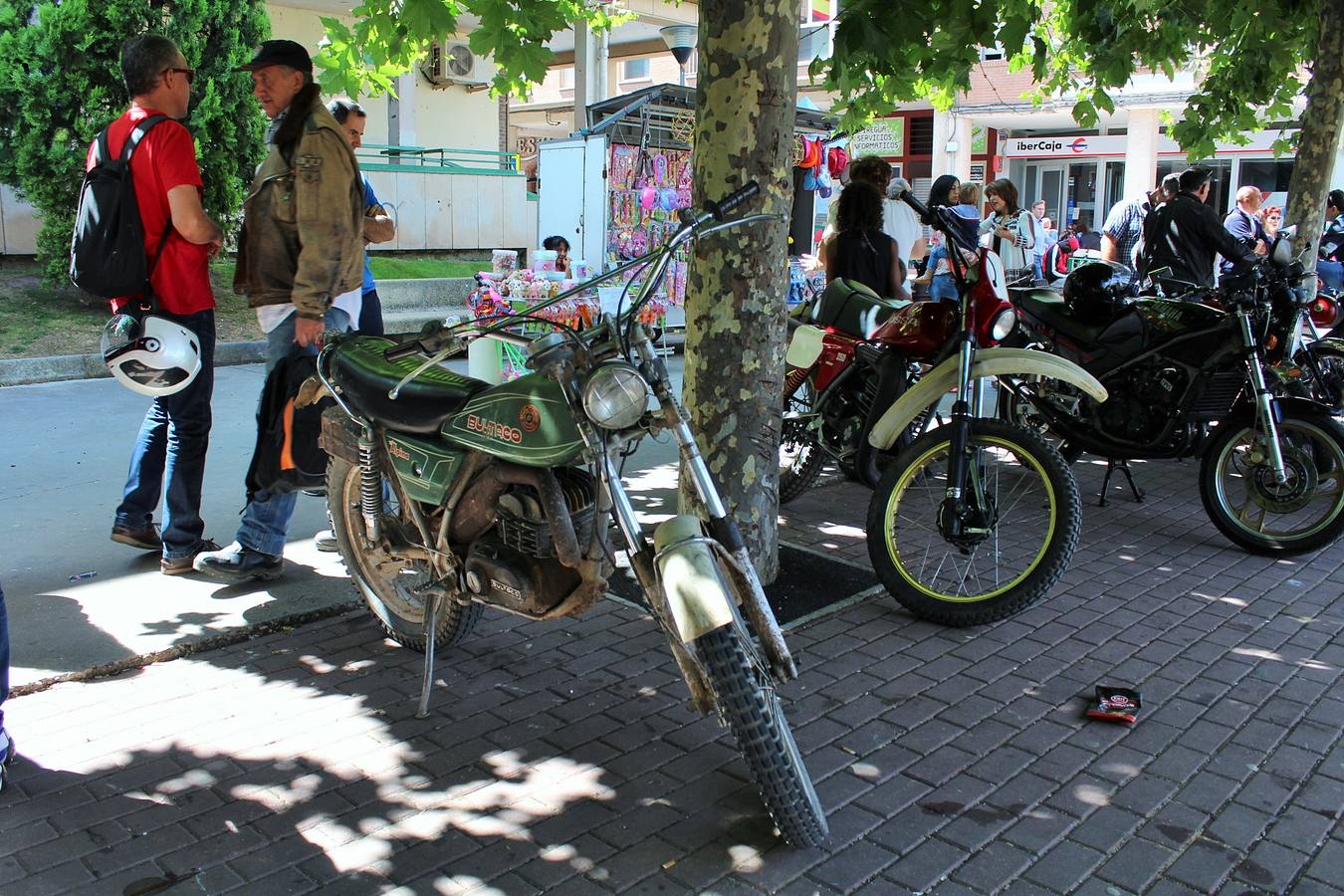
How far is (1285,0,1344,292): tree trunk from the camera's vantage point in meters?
8.29

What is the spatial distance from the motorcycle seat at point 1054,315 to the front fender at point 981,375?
131cm

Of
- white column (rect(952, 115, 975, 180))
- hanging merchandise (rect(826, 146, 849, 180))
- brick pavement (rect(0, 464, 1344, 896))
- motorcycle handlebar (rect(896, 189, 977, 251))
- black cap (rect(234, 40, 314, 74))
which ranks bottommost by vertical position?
brick pavement (rect(0, 464, 1344, 896))

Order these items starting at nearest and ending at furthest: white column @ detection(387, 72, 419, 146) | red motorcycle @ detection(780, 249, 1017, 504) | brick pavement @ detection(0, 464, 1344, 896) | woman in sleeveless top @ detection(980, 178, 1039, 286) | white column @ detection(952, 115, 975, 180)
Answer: brick pavement @ detection(0, 464, 1344, 896) → red motorcycle @ detection(780, 249, 1017, 504) → woman in sleeveless top @ detection(980, 178, 1039, 286) → white column @ detection(387, 72, 419, 146) → white column @ detection(952, 115, 975, 180)

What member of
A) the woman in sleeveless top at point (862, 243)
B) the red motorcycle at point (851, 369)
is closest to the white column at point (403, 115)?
the woman in sleeveless top at point (862, 243)

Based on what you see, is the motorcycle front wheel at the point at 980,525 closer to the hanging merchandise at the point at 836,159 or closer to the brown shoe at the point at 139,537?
the brown shoe at the point at 139,537

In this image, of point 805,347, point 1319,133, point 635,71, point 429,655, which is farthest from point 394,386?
point 635,71

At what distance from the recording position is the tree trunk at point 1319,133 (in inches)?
326

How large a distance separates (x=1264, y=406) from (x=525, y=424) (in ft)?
12.7

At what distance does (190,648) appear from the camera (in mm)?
4254

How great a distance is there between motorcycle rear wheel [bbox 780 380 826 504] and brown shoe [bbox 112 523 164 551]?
3.02 metres

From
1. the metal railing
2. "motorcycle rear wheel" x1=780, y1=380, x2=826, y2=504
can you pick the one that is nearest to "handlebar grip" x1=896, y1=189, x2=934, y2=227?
"motorcycle rear wheel" x1=780, y1=380, x2=826, y2=504

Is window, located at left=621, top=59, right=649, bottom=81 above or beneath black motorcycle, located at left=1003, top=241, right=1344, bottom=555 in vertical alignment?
above

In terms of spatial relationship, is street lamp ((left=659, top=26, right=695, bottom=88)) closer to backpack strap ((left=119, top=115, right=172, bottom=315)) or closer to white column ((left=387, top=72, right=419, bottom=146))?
white column ((left=387, top=72, right=419, bottom=146))

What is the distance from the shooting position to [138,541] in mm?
5172
